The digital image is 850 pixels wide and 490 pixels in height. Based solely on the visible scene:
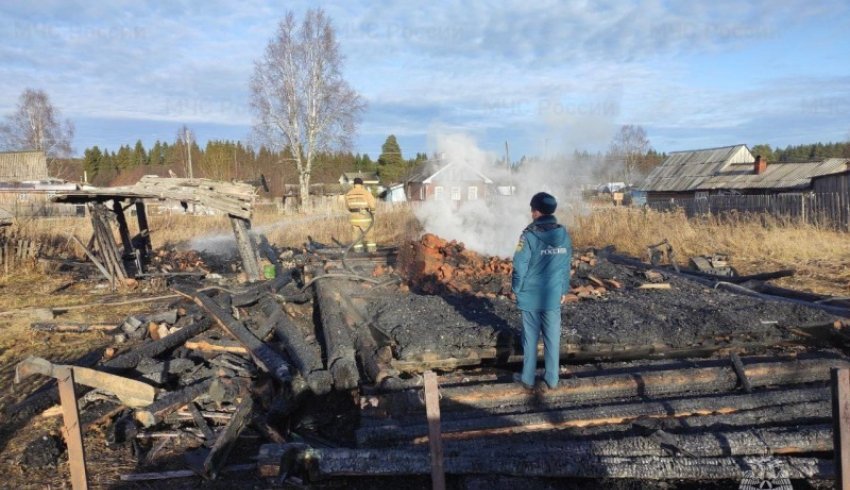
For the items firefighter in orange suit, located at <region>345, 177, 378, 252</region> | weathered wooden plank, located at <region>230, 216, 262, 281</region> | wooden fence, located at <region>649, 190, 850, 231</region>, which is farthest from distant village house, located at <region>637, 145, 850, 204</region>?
weathered wooden plank, located at <region>230, 216, 262, 281</region>

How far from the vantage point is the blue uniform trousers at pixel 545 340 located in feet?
18.0

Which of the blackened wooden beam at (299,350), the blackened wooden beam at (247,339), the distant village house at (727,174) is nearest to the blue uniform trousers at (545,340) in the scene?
the blackened wooden beam at (299,350)

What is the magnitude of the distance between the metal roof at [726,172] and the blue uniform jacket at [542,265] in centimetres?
3200

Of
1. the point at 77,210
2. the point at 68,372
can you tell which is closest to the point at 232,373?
the point at 68,372

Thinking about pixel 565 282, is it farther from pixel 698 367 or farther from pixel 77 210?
pixel 77 210

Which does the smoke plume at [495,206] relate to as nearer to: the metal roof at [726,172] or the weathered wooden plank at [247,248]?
the weathered wooden plank at [247,248]

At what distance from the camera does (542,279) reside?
5406 mm

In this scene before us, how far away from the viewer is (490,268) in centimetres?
1054

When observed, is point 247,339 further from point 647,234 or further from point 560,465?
point 647,234

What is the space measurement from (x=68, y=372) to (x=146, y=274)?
11690mm

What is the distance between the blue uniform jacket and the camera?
17.6ft

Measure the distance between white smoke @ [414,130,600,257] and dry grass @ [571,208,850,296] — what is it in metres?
2.48

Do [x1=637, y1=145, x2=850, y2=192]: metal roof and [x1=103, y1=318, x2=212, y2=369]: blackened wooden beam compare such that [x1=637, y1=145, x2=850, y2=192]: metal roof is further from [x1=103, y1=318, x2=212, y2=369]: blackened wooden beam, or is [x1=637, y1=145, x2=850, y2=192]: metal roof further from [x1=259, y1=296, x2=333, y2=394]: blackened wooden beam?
[x1=103, y1=318, x2=212, y2=369]: blackened wooden beam

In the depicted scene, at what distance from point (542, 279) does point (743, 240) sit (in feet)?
46.9
